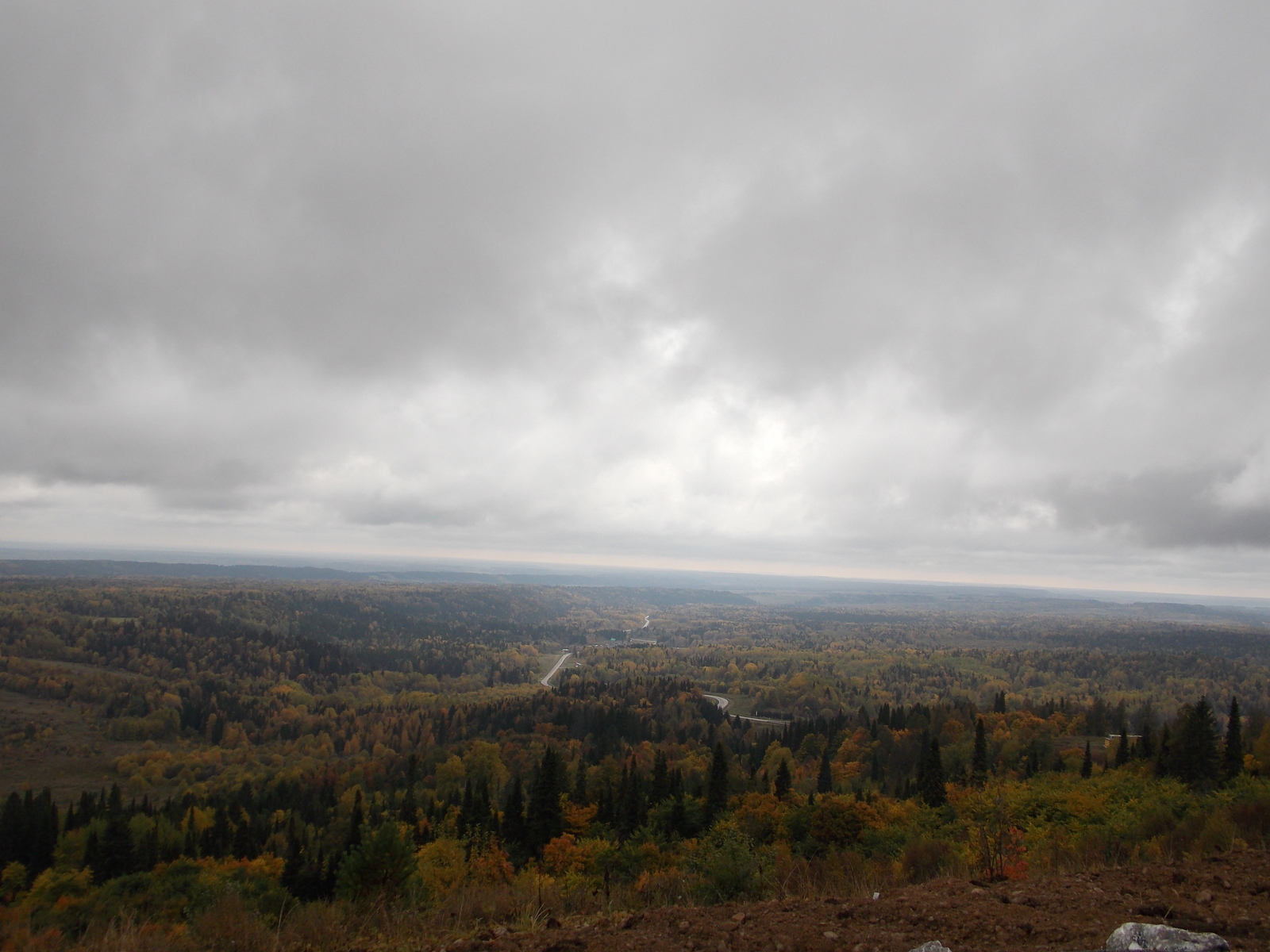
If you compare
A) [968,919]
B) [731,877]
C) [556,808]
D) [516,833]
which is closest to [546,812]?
[556,808]

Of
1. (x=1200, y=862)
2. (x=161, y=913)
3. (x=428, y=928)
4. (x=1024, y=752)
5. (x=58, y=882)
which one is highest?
(x=1200, y=862)

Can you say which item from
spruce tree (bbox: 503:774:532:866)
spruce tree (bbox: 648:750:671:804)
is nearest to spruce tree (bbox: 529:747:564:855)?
spruce tree (bbox: 503:774:532:866)

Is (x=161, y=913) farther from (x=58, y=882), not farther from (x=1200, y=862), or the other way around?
(x=1200, y=862)

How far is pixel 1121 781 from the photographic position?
2256 inches

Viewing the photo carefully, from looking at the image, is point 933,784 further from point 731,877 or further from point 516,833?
point 731,877

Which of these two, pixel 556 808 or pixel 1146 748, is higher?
pixel 1146 748

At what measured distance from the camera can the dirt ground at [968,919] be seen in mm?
11203

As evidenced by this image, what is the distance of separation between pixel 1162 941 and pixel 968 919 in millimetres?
4177

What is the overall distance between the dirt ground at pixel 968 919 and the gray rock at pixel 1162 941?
2.80 ft

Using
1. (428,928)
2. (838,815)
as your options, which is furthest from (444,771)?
(428,928)

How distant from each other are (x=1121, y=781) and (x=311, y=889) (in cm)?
7815

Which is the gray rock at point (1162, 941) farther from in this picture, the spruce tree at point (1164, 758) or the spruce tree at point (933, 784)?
the spruce tree at point (1164, 758)

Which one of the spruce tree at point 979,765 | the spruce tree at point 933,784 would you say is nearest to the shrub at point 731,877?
the spruce tree at point 933,784

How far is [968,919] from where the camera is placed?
1245 centimetres
